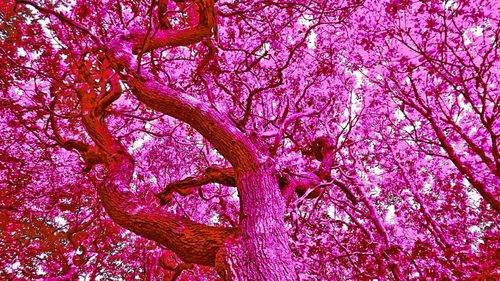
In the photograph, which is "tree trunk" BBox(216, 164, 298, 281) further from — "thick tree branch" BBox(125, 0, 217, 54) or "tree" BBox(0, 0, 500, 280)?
"thick tree branch" BBox(125, 0, 217, 54)

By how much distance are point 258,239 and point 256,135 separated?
1.70 m

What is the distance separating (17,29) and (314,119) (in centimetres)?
717

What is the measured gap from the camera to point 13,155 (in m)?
9.55

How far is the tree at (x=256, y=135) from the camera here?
467cm

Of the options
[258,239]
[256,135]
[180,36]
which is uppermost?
[180,36]

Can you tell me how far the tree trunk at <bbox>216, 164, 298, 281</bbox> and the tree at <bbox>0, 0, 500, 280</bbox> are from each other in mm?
21

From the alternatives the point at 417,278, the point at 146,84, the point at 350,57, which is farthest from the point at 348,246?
the point at 146,84

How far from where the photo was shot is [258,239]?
3.39 m

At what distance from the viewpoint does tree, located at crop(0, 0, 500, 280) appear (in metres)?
4.67

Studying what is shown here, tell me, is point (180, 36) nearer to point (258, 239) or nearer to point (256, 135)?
point (256, 135)

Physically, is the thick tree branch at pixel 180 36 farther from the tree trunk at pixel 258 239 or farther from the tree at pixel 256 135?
the tree trunk at pixel 258 239

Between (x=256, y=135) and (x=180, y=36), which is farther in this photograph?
(x=180, y=36)

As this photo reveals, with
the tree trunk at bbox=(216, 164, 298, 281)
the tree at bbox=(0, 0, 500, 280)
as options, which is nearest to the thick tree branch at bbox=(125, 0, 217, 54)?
the tree at bbox=(0, 0, 500, 280)

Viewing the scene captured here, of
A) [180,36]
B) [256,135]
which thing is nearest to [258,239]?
[256,135]
